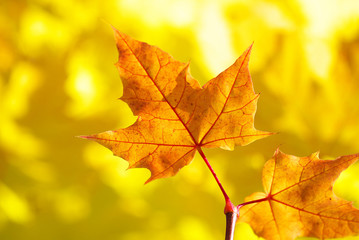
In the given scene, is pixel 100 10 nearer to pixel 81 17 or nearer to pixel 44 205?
pixel 81 17

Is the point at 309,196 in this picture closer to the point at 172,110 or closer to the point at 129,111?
the point at 172,110

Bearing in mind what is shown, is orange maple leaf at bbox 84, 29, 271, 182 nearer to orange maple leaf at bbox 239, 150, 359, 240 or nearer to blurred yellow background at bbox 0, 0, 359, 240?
orange maple leaf at bbox 239, 150, 359, 240

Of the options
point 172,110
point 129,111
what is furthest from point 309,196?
point 129,111

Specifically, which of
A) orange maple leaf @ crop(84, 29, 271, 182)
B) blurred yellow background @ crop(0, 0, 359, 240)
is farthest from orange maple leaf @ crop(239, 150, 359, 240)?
blurred yellow background @ crop(0, 0, 359, 240)

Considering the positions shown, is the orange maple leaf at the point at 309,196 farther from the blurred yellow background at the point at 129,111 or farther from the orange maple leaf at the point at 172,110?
the blurred yellow background at the point at 129,111

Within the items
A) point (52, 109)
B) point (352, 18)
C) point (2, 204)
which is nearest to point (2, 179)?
point (2, 204)

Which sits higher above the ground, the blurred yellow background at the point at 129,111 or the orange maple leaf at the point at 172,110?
the blurred yellow background at the point at 129,111

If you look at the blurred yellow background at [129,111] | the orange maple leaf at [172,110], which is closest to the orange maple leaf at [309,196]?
the orange maple leaf at [172,110]
